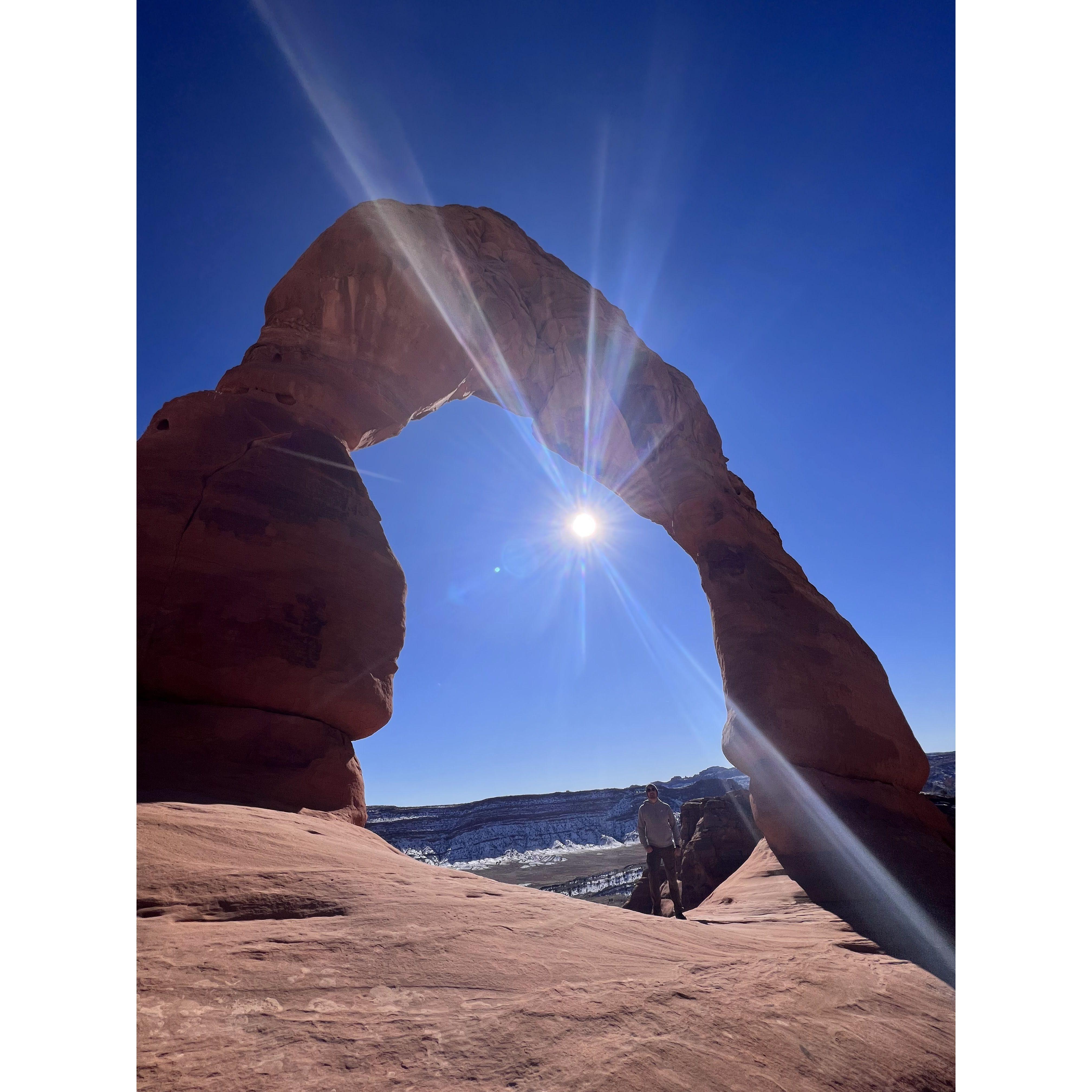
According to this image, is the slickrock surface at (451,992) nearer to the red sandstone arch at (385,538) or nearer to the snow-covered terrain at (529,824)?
the red sandstone arch at (385,538)

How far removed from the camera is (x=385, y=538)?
8.72 meters

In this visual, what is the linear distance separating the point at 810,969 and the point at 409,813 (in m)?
34.7

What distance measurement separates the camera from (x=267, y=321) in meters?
10.4

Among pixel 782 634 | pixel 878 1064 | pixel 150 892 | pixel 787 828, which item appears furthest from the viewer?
pixel 782 634

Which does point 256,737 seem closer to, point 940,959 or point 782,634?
point 940,959

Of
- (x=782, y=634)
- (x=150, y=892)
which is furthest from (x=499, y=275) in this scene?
(x=150, y=892)

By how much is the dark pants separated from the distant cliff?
24542 mm

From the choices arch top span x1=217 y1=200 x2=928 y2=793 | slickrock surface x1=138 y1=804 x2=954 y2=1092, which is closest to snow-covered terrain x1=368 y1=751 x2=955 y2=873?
arch top span x1=217 y1=200 x2=928 y2=793

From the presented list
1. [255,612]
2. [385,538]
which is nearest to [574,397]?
[385,538]

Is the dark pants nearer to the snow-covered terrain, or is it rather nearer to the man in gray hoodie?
the man in gray hoodie

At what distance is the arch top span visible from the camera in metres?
9.57

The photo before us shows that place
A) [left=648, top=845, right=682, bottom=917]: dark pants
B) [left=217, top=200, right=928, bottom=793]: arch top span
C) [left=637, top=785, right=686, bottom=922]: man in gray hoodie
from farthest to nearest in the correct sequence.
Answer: [left=217, top=200, right=928, bottom=793]: arch top span < [left=637, top=785, right=686, bottom=922]: man in gray hoodie < [left=648, top=845, right=682, bottom=917]: dark pants

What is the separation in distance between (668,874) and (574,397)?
37.6 ft

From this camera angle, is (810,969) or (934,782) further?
(934,782)
